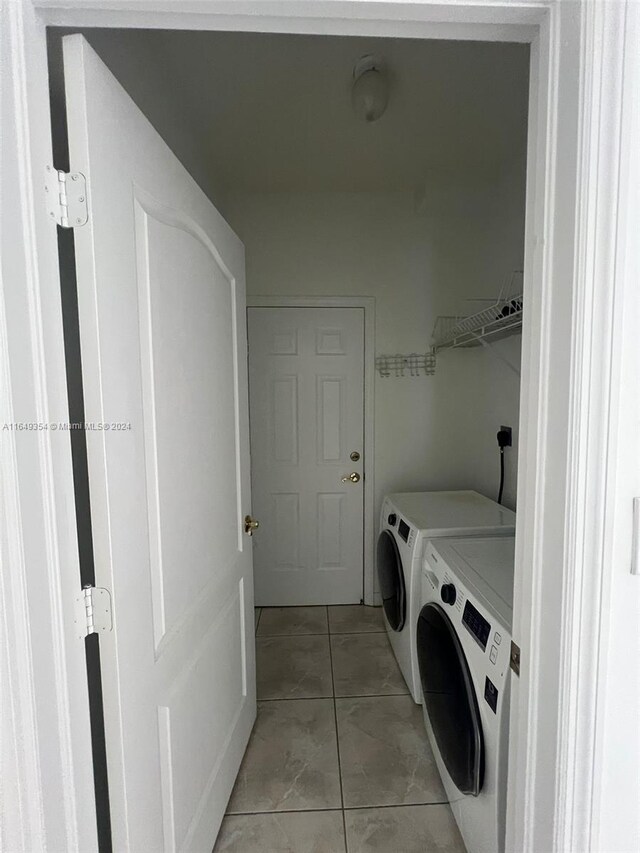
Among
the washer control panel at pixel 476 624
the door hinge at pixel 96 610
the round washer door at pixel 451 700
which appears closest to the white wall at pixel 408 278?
the round washer door at pixel 451 700

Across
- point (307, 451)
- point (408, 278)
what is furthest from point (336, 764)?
point (408, 278)

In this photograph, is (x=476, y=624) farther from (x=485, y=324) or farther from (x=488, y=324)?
(x=485, y=324)

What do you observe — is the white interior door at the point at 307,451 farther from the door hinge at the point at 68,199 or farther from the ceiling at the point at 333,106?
the door hinge at the point at 68,199

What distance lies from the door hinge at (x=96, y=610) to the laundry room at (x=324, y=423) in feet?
0.06

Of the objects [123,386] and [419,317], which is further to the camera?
[419,317]

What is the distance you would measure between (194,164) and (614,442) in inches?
78.8

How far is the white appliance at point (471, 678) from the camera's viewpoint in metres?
1.03

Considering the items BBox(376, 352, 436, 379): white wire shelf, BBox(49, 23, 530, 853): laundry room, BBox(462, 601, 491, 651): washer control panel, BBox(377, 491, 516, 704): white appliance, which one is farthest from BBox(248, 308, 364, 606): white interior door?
BBox(462, 601, 491, 651): washer control panel

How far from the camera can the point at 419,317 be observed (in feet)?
8.55

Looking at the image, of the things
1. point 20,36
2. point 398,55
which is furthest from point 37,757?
point 398,55

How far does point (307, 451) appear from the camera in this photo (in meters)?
2.68

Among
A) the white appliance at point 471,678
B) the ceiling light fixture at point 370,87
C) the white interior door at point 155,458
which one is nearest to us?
the white interior door at point 155,458

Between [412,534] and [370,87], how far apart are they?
171 cm

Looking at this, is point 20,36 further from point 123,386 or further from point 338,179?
point 338,179
